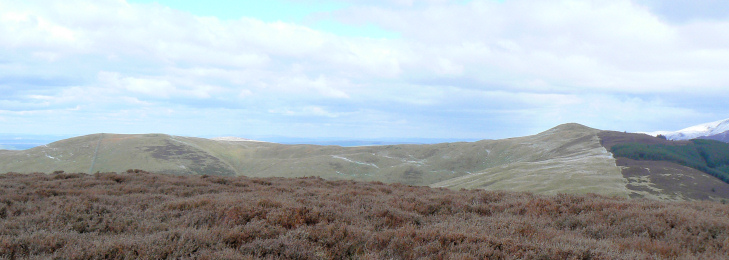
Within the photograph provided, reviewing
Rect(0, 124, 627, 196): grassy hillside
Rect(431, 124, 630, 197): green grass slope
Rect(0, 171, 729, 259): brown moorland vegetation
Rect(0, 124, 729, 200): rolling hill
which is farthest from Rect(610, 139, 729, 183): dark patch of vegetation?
Rect(0, 171, 729, 259): brown moorland vegetation

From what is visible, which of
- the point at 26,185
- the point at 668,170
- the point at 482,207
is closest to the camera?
the point at 482,207

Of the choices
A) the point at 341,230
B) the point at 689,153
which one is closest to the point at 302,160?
the point at 689,153

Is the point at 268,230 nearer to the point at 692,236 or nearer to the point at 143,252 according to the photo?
the point at 143,252

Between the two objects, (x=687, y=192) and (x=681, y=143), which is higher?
(x=681, y=143)

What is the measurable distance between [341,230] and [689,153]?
13750 cm

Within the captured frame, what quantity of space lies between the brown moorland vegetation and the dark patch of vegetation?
9964 cm

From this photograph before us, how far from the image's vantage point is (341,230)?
8344mm

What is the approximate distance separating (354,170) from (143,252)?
117741 mm

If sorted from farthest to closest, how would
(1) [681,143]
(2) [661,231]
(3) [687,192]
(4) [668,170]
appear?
1. (1) [681,143]
2. (4) [668,170]
3. (3) [687,192]
4. (2) [661,231]

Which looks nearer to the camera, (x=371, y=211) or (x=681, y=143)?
(x=371, y=211)

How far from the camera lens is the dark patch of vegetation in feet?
303

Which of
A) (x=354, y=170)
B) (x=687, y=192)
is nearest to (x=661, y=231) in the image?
(x=687, y=192)

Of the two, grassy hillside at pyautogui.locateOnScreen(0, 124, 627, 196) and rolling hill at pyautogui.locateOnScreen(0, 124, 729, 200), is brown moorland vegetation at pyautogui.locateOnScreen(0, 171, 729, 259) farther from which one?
grassy hillside at pyautogui.locateOnScreen(0, 124, 627, 196)

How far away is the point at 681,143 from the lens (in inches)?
4523
